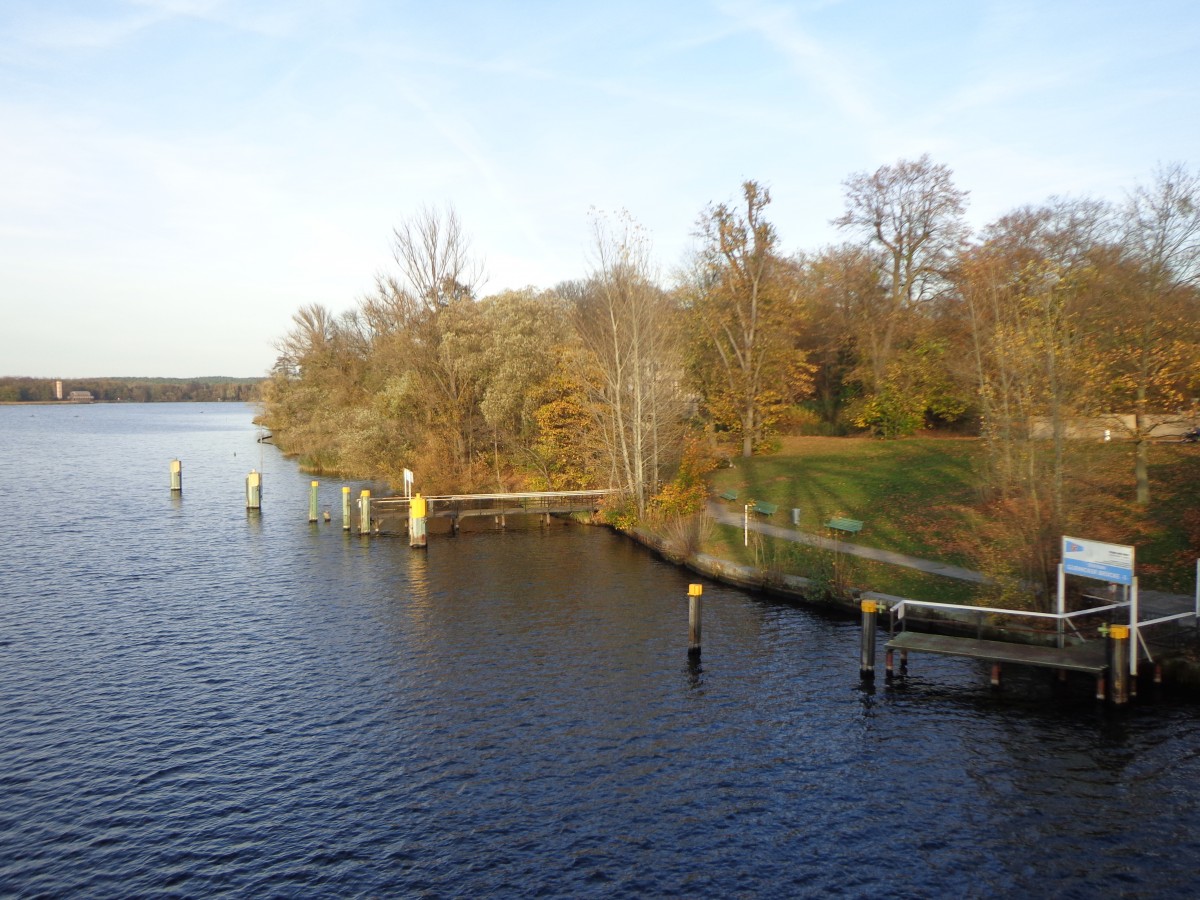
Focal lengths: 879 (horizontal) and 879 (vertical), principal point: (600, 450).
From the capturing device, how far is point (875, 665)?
17766 mm

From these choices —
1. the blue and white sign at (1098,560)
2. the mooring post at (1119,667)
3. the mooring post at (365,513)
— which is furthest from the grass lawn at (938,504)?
the mooring post at (365,513)

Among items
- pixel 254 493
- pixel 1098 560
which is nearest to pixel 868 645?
pixel 1098 560

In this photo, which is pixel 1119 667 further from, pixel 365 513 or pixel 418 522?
pixel 365 513

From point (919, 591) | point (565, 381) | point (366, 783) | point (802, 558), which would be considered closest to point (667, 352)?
point (565, 381)

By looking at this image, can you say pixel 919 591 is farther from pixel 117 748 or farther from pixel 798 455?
pixel 798 455

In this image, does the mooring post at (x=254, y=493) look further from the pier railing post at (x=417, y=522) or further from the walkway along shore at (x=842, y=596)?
the walkway along shore at (x=842, y=596)

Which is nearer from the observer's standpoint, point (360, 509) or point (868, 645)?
point (868, 645)

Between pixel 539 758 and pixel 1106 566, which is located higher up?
pixel 1106 566

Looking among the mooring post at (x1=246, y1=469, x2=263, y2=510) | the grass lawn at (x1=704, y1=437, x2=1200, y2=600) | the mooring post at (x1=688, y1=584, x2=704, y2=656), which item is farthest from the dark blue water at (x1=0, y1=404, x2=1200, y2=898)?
the mooring post at (x1=246, y1=469, x2=263, y2=510)

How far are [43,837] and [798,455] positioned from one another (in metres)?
36.3

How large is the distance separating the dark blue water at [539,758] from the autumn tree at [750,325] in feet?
73.3

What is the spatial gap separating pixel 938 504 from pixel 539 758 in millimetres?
18867

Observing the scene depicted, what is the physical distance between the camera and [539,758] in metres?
13.8

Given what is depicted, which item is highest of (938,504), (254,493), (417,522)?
(938,504)
